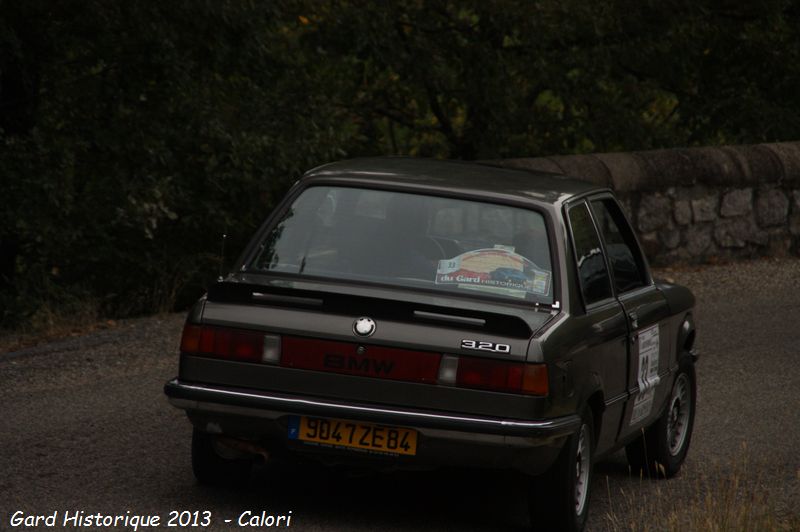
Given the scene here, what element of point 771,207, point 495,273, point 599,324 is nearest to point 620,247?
point 599,324

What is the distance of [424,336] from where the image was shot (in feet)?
19.0

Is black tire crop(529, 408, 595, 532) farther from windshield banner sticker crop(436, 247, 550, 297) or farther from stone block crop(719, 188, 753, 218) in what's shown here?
stone block crop(719, 188, 753, 218)

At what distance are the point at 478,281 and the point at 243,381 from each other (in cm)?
107

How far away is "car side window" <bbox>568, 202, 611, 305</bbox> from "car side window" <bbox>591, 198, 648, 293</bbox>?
138 mm

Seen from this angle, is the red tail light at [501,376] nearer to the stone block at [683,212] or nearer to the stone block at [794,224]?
the stone block at [683,212]

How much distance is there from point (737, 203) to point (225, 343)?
10494 millimetres

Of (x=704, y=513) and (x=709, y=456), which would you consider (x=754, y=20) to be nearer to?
(x=709, y=456)

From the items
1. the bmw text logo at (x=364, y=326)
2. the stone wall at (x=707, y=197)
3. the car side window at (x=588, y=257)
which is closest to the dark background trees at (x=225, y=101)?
the stone wall at (x=707, y=197)

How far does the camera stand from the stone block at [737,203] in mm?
15469

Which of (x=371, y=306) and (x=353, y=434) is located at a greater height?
(x=371, y=306)

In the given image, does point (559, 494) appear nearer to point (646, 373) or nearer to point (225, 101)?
point (646, 373)

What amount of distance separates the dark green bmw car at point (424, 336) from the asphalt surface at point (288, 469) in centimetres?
33

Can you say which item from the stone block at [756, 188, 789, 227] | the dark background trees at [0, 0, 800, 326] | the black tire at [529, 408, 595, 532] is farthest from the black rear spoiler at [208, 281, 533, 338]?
the stone block at [756, 188, 789, 227]

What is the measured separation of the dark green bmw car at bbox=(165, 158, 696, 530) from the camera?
18.9ft
